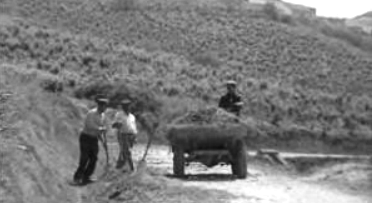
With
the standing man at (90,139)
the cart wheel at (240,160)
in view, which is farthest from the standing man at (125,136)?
the cart wheel at (240,160)

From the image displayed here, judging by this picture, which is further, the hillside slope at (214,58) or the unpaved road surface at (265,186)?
the hillside slope at (214,58)

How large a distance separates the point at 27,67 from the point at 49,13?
80.8 ft

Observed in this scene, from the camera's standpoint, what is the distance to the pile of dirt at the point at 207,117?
Answer: 16297 mm

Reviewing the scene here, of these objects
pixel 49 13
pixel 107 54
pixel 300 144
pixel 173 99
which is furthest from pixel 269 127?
pixel 49 13

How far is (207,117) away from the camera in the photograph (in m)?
16.3

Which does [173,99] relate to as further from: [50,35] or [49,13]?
[49,13]

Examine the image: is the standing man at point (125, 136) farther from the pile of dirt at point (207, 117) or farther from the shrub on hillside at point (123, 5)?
the shrub on hillside at point (123, 5)

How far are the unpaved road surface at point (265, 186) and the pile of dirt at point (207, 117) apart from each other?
4.37ft

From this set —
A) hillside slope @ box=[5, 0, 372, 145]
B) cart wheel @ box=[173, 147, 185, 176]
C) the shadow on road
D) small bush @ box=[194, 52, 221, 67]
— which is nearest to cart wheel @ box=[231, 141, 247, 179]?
the shadow on road

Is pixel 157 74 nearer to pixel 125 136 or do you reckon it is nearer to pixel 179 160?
pixel 179 160

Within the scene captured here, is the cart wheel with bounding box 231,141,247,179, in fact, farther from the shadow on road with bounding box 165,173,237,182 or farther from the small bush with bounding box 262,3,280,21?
the small bush with bounding box 262,3,280,21

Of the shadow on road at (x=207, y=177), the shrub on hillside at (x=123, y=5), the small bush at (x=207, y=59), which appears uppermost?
the shrub on hillside at (x=123, y=5)

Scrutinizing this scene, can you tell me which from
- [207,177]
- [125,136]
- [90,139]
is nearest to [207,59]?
[207,177]

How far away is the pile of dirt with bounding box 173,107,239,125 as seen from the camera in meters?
16.3
